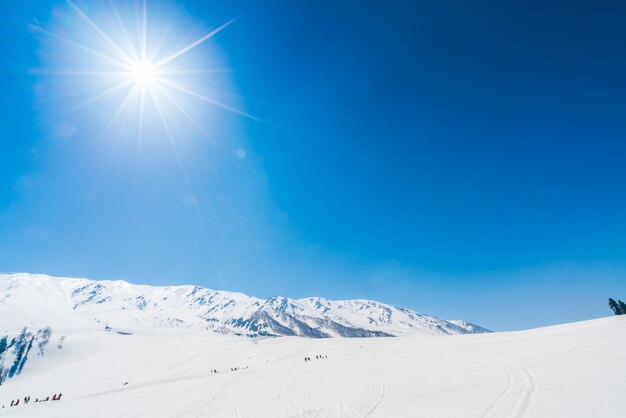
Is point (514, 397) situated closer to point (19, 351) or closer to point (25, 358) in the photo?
point (25, 358)

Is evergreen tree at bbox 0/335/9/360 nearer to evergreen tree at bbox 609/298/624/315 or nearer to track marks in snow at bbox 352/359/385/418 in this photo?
track marks in snow at bbox 352/359/385/418

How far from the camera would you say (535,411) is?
27.6ft

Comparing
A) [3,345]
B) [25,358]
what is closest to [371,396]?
[25,358]

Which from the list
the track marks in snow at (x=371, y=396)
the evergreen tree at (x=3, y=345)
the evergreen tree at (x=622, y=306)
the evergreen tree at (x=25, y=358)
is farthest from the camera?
the evergreen tree at (x=3, y=345)

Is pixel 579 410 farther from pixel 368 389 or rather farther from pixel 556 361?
pixel 368 389

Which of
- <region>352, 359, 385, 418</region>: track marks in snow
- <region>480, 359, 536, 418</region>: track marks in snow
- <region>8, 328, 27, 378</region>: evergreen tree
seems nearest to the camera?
<region>480, 359, 536, 418</region>: track marks in snow

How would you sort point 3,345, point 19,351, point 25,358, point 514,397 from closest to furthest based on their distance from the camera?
point 514,397, point 25,358, point 19,351, point 3,345

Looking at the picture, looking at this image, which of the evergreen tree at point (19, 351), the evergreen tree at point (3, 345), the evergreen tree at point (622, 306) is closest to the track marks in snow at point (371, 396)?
the evergreen tree at point (622, 306)

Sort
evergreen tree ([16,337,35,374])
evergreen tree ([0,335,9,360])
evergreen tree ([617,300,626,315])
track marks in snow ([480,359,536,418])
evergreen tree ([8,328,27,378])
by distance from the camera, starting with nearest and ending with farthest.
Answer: track marks in snow ([480,359,536,418])
evergreen tree ([617,300,626,315])
evergreen tree ([8,328,27,378])
evergreen tree ([16,337,35,374])
evergreen tree ([0,335,9,360])

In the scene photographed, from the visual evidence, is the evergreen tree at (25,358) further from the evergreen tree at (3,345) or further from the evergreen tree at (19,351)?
the evergreen tree at (3,345)

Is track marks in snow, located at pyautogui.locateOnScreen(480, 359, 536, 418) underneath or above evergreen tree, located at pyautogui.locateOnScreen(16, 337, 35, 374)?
underneath

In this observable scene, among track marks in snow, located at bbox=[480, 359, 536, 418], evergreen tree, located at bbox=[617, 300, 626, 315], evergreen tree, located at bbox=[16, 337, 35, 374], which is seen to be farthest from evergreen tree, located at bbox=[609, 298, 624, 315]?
evergreen tree, located at bbox=[16, 337, 35, 374]

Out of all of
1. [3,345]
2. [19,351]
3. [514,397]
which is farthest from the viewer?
[3,345]

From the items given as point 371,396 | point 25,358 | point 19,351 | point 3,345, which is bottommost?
point 371,396
